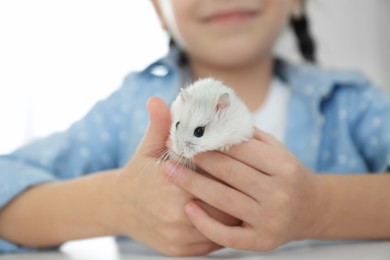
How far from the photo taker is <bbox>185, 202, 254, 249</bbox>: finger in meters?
0.55

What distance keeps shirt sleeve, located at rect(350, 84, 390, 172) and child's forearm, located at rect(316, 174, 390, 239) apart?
131 mm

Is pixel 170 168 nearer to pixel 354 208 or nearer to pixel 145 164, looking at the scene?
pixel 145 164

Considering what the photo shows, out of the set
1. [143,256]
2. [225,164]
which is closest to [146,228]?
[143,256]

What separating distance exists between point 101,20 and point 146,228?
0.89 metres

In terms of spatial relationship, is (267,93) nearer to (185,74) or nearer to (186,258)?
(185,74)

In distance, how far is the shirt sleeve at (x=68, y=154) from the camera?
2.34 feet

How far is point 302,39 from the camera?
114 centimetres

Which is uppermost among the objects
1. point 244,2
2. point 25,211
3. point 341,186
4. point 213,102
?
point 244,2

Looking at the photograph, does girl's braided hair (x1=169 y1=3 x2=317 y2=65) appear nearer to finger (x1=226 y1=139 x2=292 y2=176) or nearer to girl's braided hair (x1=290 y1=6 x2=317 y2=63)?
girl's braided hair (x1=290 y1=6 x2=317 y2=63)

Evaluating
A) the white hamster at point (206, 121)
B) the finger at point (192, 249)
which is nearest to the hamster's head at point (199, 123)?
the white hamster at point (206, 121)

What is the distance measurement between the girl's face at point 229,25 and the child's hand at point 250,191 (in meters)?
0.34

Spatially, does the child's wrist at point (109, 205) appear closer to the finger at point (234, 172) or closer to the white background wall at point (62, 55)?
the finger at point (234, 172)

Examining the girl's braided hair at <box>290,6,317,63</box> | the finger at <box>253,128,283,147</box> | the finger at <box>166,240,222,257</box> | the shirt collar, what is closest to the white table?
the finger at <box>166,240,222,257</box>

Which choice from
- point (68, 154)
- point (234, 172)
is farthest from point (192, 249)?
point (68, 154)
